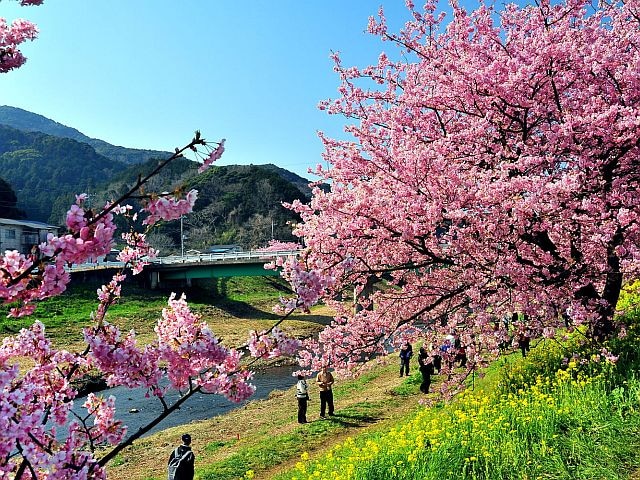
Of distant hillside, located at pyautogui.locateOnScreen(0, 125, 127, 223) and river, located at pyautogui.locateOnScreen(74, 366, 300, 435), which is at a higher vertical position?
distant hillside, located at pyautogui.locateOnScreen(0, 125, 127, 223)

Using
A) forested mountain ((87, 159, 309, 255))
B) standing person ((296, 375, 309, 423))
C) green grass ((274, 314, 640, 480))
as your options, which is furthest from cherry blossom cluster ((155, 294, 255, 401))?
forested mountain ((87, 159, 309, 255))

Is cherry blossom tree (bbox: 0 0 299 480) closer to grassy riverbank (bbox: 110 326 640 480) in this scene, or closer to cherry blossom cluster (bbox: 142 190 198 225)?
cherry blossom cluster (bbox: 142 190 198 225)

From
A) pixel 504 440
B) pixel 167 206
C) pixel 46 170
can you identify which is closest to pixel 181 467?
pixel 504 440

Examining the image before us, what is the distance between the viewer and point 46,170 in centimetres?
16975

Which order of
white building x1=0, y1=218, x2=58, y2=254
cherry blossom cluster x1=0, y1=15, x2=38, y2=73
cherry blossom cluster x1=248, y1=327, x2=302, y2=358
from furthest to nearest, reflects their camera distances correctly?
white building x1=0, y1=218, x2=58, y2=254
cherry blossom cluster x1=0, y1=15, x2=38, y2=73
cherry blossom cluster x1=248, y1=327, x2=302, y2=358

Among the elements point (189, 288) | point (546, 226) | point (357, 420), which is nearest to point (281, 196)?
point (189, 288)

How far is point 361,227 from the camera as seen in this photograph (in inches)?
329

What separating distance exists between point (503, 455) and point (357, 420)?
929 cm

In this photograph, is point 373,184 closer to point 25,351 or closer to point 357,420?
point 25,351

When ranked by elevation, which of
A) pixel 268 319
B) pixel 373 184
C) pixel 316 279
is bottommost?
pixel 268 319

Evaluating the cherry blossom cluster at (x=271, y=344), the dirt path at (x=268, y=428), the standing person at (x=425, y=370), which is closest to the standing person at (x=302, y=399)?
the dirt path at (x=268, y=428)

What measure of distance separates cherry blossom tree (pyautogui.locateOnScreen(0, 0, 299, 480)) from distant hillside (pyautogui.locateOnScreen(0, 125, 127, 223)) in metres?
136

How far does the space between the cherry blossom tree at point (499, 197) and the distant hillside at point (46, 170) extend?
13305 cm

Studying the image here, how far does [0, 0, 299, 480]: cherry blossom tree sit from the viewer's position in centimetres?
269
